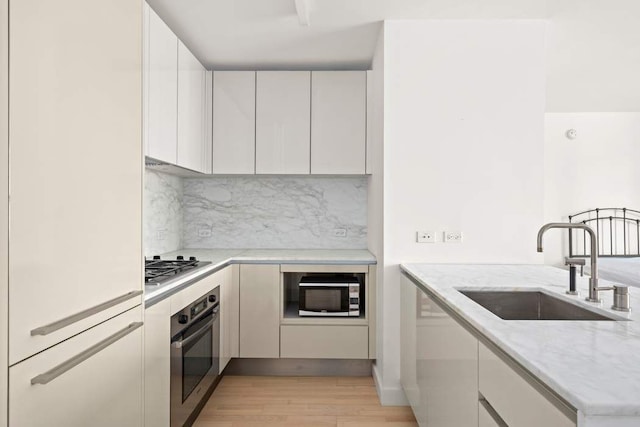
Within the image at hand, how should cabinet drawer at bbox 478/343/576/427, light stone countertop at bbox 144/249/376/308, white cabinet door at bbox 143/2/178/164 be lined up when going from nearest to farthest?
cabinet drawer at bbox 478/343/576/427, white cabinet door at bbox 143/2/178/164, light stone countertop at bbox 144/249/376/308

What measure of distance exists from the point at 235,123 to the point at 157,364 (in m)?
2.05

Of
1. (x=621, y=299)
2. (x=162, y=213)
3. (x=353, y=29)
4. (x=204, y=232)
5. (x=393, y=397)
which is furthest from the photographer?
(x=204, y=232)

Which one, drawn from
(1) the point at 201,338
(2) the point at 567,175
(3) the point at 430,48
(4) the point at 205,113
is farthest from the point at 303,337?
(2) the point at 567,175

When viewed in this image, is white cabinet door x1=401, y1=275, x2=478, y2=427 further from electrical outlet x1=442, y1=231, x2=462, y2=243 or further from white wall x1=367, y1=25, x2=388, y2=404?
electrical outlet x1=442, y1=231, x2=462, y2=243

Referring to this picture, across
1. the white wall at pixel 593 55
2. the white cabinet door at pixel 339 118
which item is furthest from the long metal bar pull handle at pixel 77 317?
the white wall at pixel 593 55

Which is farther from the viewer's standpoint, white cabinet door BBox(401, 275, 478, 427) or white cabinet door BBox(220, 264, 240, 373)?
white cabinet door BBox(220, 264, 240, 373)

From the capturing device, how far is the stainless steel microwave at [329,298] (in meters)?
3.04

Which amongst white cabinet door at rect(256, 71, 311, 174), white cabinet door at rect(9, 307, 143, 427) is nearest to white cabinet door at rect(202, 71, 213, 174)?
white cabinet door at rect(256, 71, 311, 174)

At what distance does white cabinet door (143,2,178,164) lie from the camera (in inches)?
86.5

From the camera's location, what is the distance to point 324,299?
10.0 ft

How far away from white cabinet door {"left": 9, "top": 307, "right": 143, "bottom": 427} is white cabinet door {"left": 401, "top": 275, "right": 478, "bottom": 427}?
1196 mm

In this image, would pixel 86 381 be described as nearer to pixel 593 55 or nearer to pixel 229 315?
pixel 229 315

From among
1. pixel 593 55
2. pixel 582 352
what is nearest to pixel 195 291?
pixel 582 352

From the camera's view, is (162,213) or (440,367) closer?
(440,367)
